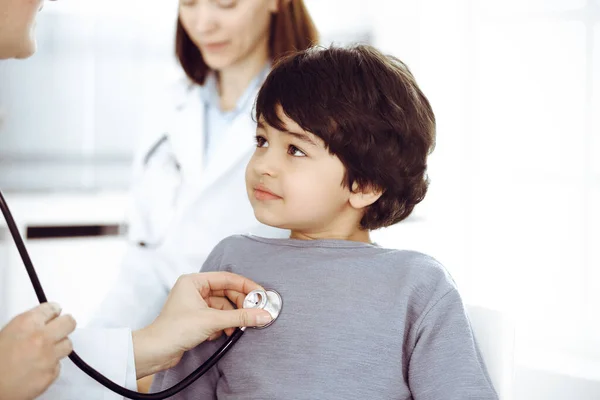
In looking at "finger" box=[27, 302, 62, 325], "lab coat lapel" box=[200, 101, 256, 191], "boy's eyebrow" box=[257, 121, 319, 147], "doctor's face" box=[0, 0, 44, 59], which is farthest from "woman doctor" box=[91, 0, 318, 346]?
"finger" box=[27, 302, 62, 325]

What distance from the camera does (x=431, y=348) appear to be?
1.10 metres

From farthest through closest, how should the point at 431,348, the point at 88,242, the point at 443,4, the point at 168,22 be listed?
the point at 168,22
the point at 88,242
the point at 443,4
the point at 431,348

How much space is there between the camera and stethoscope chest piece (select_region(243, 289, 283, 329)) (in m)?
1.17

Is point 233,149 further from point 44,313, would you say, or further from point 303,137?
point 44,313

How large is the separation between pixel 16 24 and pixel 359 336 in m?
0.71

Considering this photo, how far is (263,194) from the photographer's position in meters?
1.24

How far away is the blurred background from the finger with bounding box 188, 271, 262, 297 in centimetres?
42

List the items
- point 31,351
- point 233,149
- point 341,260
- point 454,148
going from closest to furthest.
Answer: point 31,351
point 341,260
point 233,149
point 454,148

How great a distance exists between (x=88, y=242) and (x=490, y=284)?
1574mm

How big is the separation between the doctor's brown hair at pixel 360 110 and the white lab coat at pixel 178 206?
0.53 m

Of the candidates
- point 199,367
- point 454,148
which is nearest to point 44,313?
point 199,367

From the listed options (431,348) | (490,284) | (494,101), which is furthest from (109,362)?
(494,101)

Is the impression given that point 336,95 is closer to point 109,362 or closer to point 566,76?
point 109,362

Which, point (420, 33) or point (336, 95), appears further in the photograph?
point (420, 33)
